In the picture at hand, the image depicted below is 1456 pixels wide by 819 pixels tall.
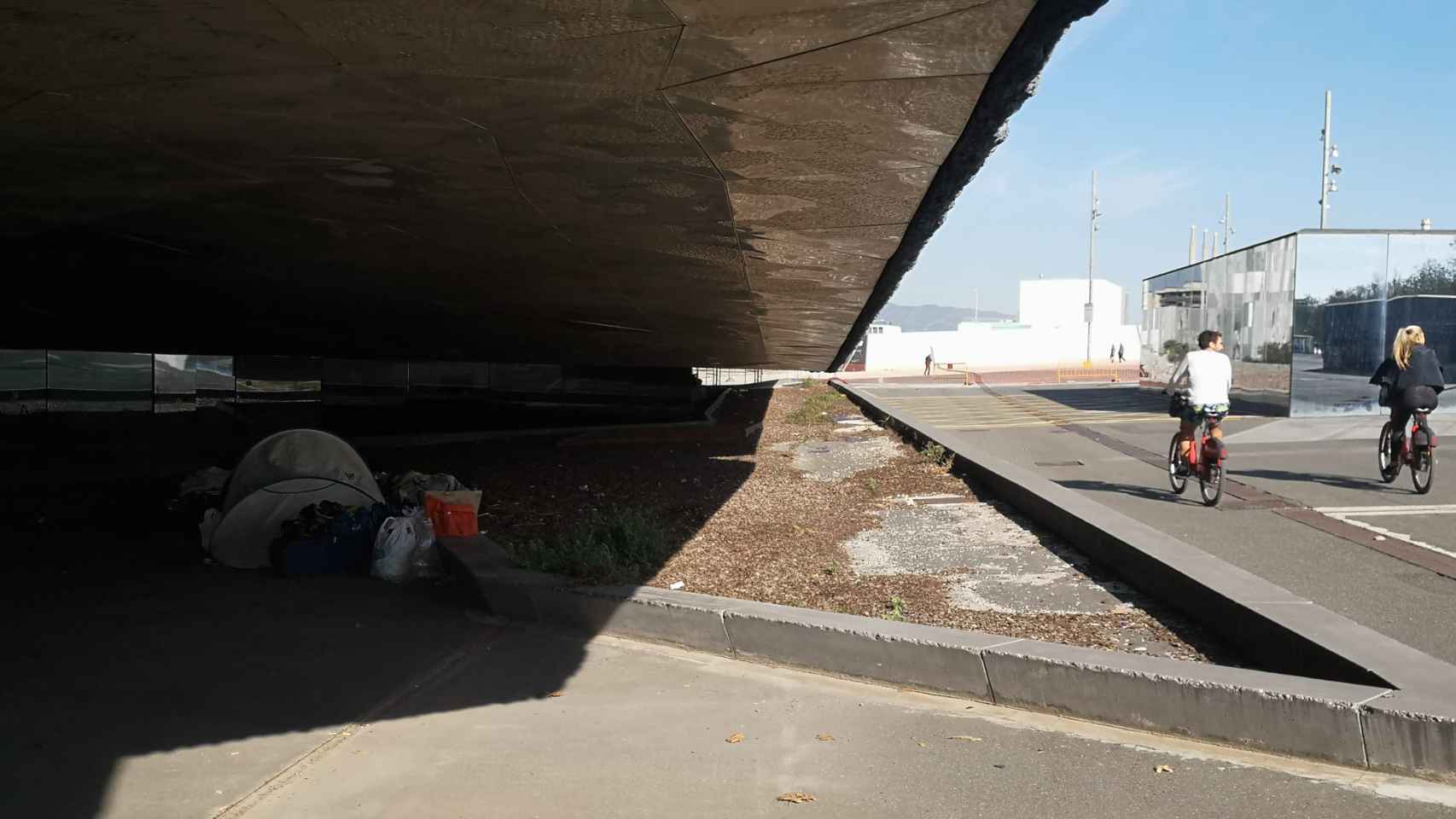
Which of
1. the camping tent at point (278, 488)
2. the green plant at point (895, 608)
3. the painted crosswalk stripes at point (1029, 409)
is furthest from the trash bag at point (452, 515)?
the painted crosswalk stripes at point (1029, 409)

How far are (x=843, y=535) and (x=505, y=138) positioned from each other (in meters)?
5.30

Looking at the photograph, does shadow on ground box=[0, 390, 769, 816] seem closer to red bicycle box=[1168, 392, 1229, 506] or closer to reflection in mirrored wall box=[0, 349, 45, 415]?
red bicycle box=[1168, 392, 1229, 506]

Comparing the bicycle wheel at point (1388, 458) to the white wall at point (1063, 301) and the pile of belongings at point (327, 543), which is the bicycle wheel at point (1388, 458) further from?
the white wall at point (1063, 301)

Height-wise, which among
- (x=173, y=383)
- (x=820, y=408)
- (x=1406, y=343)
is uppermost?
(x=1406, y=343)

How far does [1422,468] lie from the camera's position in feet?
37.8

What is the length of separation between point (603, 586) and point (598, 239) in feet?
7.11

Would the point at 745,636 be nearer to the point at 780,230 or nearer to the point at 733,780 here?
the point at 733,780

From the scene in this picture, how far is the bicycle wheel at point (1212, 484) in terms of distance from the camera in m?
10.7

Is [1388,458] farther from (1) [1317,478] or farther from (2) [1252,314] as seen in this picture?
(2) [1252,314]

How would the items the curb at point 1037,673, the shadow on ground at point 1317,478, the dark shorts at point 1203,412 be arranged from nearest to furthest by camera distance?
the curb at point 1037,673, the dark shorts at point 1203,412, the shadow on ground at point 1317,478

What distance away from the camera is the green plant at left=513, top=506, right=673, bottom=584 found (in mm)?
6945

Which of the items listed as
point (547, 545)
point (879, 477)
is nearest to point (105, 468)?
point (547, 545)

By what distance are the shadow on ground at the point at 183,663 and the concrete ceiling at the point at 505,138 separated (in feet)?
7.74

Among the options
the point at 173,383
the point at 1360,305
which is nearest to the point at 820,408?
the point at 1360,305
